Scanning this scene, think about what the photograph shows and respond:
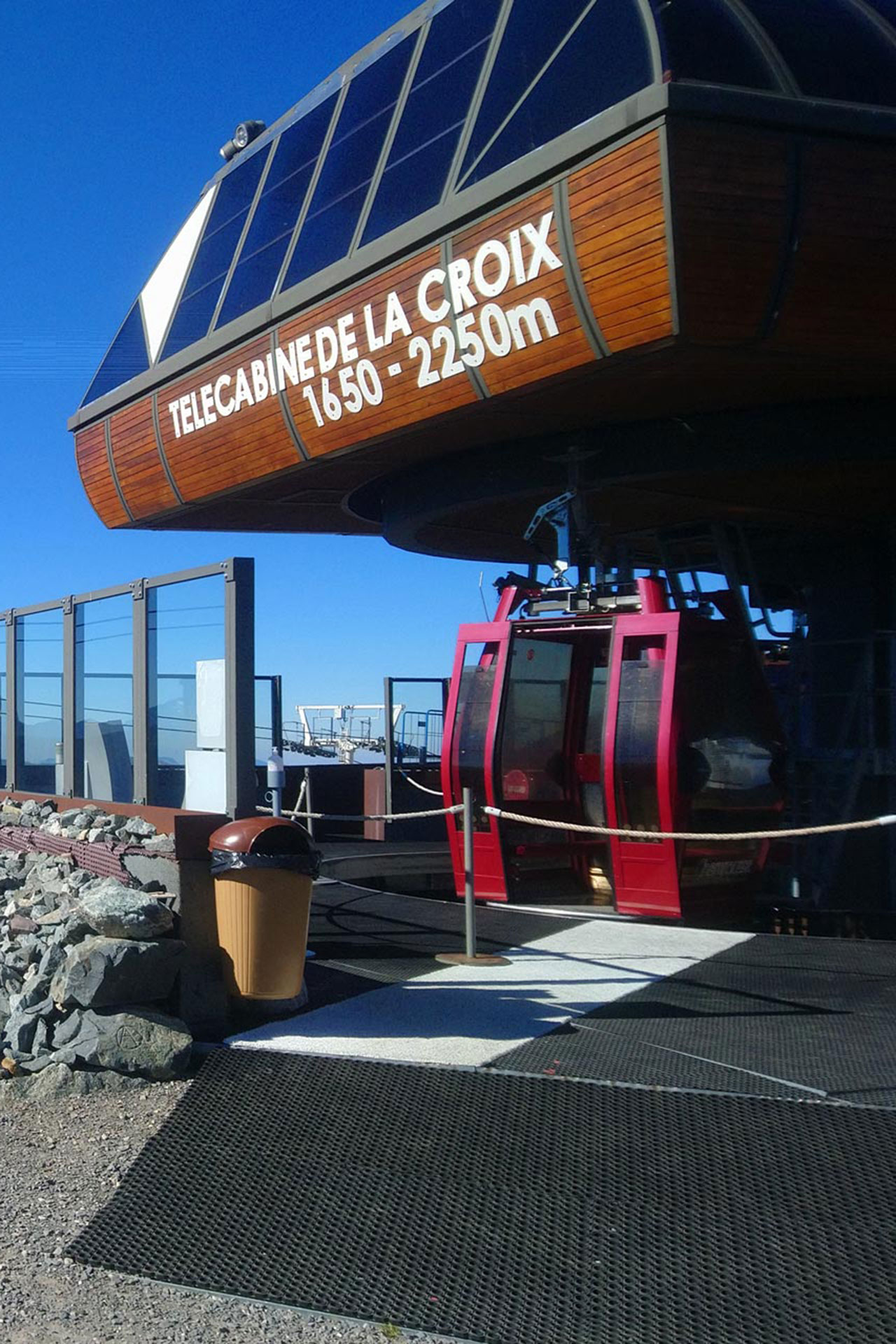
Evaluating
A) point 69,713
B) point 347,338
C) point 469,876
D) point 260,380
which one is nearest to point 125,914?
point 469,876

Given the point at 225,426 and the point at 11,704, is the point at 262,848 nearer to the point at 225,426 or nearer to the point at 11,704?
the point at 11,704

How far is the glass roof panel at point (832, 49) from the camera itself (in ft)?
31.3

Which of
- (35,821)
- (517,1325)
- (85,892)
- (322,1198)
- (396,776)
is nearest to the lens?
(517,1325)

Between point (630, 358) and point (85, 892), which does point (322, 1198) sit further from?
point (630, 358)

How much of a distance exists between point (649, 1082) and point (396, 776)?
523 inches

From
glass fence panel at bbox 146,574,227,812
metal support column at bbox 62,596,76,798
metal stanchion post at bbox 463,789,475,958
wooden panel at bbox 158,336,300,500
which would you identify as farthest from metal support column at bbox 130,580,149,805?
wooden panel at bbox 158,336,300,500

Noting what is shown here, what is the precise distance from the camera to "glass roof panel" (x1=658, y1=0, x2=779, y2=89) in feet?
29.8

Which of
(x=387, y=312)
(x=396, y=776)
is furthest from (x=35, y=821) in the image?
(x=396, y=776)

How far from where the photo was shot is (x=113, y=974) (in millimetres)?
5887

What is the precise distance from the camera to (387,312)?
38.9ft

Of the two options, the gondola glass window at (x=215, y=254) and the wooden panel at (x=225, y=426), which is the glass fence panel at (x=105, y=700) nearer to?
the wooden panel at (x=225, y=426)

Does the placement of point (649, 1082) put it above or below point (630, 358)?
below

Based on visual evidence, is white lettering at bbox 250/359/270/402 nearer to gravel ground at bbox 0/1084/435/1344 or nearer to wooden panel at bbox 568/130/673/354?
wooden panel at bbox 568/130/673/354

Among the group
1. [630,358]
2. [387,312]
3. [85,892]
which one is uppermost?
[387,312]
